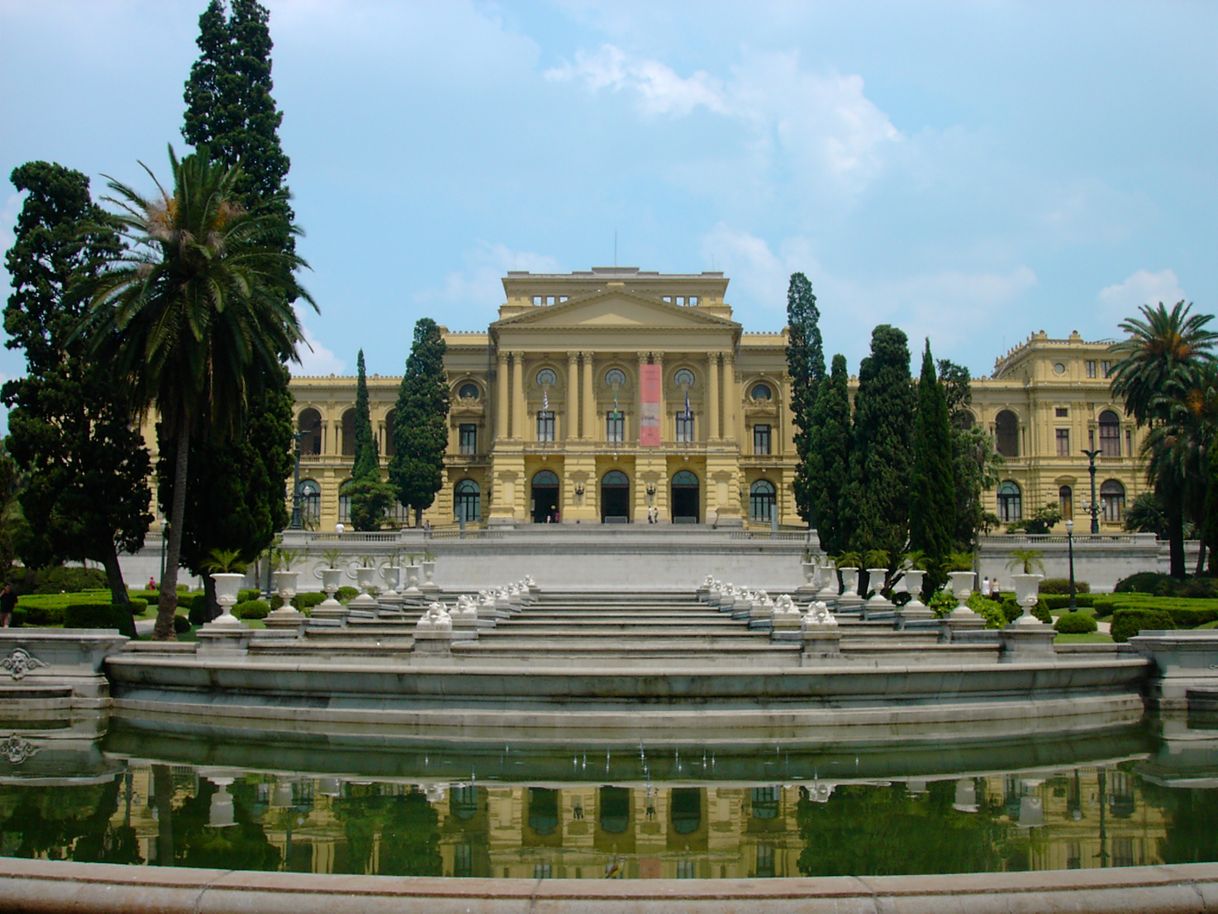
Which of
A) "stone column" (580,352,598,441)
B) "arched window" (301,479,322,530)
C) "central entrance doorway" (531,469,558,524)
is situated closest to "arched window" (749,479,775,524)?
"stone column" (580,352,598,441)

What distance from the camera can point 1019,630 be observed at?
64.0 feet

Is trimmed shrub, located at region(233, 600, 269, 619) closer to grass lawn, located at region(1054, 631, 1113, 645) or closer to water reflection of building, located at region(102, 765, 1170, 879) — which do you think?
water reflection of building, located at region(102, 765, 1170, 879)

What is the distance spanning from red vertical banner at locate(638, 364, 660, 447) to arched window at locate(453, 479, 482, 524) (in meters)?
11.7

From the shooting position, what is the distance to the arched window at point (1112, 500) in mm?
70625

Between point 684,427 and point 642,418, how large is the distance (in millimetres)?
3893

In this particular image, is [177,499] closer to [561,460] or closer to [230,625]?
[230,625]

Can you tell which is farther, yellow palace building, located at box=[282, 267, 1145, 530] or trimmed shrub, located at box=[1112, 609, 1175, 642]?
yellow palace building, located at box=[282, 267, 1145, 530]

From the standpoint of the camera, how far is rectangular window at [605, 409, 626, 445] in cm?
6700

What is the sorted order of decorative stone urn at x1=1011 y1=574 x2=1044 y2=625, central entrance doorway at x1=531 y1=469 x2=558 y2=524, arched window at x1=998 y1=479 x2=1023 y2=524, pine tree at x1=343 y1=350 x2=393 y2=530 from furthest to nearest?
1. arched window at x1=998 y1=479 x2=1023 y2=524
2. central entrance doorway at x1=531 y1=469 x2=558 y2=524
3. pine tree at x1=343 y1=350 x2=393 y2=530
4. decorative stone urn at x1=1011 y1=574 x2=1044 y2=625

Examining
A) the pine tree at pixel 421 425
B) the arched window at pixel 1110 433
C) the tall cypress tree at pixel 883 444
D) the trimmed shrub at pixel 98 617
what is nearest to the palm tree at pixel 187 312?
the trimmed shrub at pixel 98 617

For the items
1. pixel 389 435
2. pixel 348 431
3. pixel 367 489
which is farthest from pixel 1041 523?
pixel 348 431

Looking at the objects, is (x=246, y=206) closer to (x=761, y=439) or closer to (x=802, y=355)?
(x=802, y=355)

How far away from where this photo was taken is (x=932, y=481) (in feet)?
118

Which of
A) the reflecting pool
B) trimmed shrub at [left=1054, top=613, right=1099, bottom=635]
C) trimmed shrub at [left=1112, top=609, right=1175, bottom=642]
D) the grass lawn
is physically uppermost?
trimmed shrub at [left=1112, top=609, right=1175, bottom=642]
